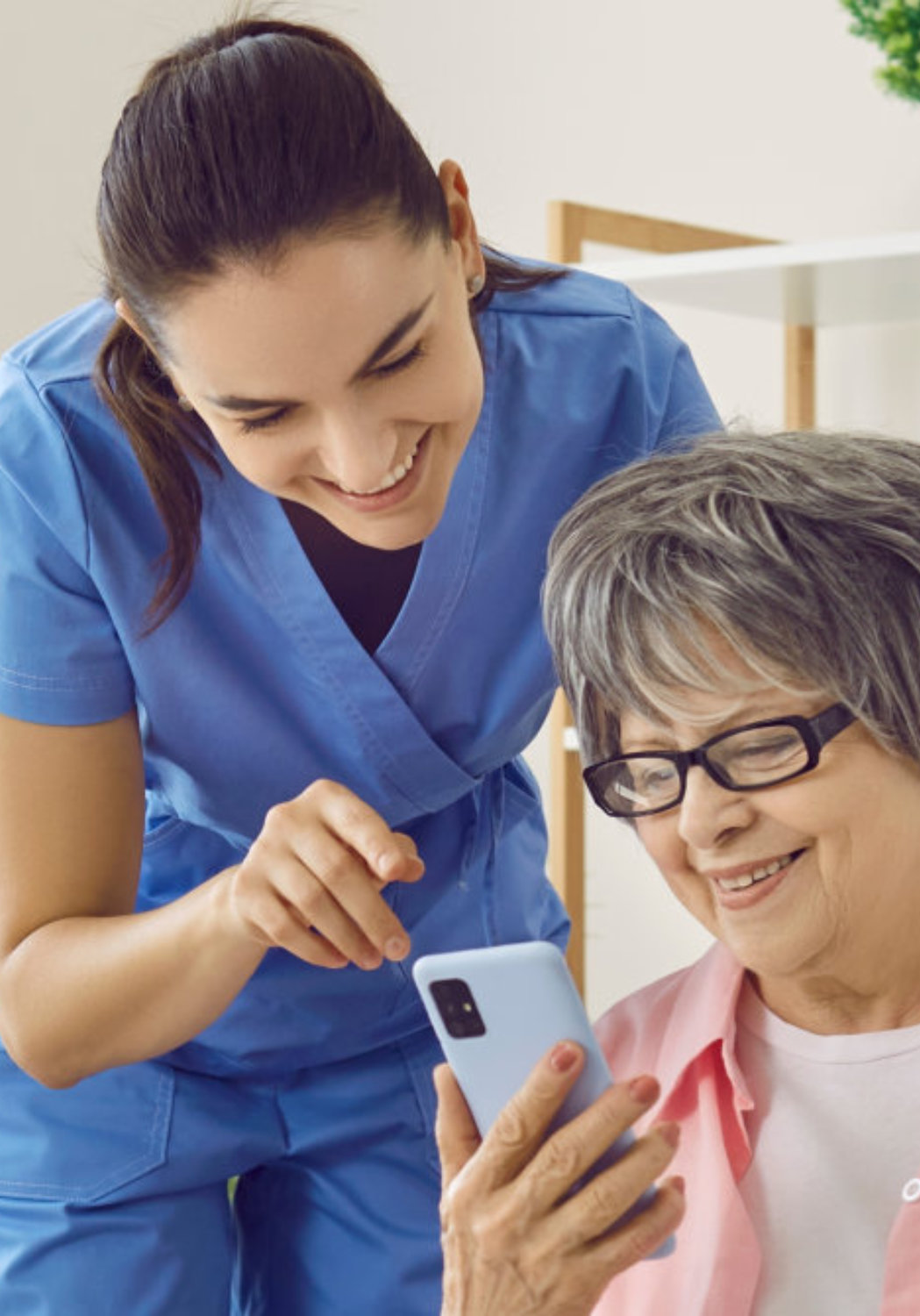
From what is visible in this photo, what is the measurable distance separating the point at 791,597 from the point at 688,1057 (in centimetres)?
33

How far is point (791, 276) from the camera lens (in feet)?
7.05

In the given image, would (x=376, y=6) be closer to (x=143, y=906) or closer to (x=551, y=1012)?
(x=143, y=906)

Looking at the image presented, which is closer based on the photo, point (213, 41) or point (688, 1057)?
point (213, 41)

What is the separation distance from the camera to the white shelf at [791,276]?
79.4 inches

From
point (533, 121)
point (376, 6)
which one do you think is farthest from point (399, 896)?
point (376, 6)

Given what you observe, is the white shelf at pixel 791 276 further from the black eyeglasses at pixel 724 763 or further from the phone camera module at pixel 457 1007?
the phone camera module at pixel 457 1007

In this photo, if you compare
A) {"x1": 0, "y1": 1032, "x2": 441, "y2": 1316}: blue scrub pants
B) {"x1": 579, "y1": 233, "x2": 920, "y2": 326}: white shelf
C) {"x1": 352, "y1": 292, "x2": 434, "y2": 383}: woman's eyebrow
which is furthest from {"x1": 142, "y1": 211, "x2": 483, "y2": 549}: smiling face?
{"x1": 579, "y1": 233, "x2": 920, "y2": 326}: white shelf

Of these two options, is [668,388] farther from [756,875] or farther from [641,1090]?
[641,1090]

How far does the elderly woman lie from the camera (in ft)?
3.82

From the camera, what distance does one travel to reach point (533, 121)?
116 inches

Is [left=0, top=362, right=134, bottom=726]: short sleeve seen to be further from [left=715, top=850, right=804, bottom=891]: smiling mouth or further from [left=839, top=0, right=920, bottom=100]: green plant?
[left=839, top=0, right=920, bottom=100]: green plant

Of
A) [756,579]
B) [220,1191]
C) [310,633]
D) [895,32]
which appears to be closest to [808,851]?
[756,579]

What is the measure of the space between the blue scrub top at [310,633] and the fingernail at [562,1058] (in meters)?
0.40

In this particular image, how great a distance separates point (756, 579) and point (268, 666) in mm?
424
